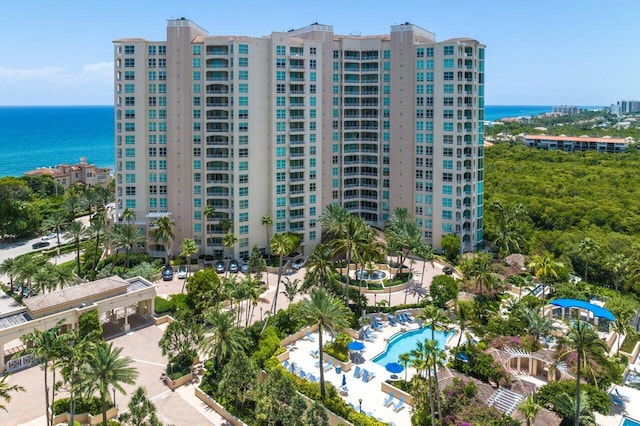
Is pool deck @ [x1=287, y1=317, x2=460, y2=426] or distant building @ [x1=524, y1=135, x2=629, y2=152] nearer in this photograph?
pool deck @ [x1=287, y1=317, x2=460, y2=426]

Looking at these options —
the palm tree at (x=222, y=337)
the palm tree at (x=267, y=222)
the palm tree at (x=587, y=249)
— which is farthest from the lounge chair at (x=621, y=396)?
the palm tree at (x=267, y=222)

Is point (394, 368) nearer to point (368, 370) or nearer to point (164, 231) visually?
point (368, 370)

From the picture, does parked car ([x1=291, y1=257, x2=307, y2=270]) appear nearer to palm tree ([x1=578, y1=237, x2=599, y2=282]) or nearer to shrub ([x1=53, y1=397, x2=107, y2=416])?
shrub ([x1=53, y1=397, x2=107, y2=416])

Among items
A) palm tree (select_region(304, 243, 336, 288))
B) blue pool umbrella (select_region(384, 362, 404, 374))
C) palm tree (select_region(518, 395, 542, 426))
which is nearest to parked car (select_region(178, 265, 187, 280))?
palm tree (select_region(304, 243, 336, 288))

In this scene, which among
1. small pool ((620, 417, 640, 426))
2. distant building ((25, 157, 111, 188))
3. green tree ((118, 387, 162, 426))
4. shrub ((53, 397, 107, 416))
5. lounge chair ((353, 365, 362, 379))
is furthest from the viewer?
distant building ((25, 157, 111, 188))

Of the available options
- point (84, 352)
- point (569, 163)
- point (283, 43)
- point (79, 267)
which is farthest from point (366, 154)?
point (569, 163)

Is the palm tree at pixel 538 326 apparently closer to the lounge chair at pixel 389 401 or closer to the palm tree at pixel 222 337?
the lounge chair at pixel 389 401

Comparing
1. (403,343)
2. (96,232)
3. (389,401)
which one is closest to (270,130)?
(96,232)
